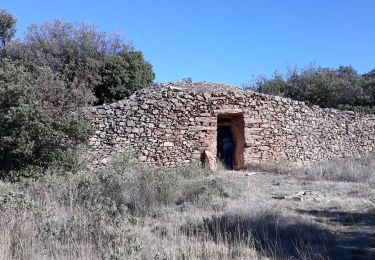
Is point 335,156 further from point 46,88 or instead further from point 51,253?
point 51,253

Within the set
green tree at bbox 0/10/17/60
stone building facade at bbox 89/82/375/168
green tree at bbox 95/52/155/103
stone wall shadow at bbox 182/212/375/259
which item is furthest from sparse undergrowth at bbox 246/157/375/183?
green tree at bbox 0/10/17/60

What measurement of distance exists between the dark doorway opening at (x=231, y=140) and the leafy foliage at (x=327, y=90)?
650 cm

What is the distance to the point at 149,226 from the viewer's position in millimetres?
6086

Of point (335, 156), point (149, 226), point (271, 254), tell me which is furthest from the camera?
point (335, 156)

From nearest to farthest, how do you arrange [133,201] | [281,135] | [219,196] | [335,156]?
[133,201] → [219,196] → [281,135] → [335,156]

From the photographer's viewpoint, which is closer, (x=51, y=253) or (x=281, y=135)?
(x=51, y=253)

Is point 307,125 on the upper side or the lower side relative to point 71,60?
lower

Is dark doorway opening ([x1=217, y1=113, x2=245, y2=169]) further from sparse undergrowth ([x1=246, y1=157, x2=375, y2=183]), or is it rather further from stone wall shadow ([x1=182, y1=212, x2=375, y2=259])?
stone wall shadow ([x1=182, y1=212, x2=375, y2=259])

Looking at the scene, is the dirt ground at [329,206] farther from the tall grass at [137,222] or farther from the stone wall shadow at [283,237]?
the tall grass at [137,222]

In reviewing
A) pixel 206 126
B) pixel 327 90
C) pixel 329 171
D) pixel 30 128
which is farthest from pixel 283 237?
pixel 327 90

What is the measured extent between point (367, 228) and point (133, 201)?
3635mm

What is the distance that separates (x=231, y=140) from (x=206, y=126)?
2.28 meters

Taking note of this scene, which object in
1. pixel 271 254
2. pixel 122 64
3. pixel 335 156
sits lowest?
pixel 271 254

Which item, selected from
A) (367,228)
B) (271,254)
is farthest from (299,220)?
(271,254)
